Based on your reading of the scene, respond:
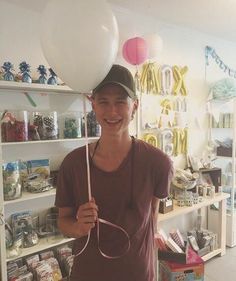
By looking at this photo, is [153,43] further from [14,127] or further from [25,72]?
[14,127]

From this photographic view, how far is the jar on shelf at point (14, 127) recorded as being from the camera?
5.82 ft

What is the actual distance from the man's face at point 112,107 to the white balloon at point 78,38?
101 millimetres

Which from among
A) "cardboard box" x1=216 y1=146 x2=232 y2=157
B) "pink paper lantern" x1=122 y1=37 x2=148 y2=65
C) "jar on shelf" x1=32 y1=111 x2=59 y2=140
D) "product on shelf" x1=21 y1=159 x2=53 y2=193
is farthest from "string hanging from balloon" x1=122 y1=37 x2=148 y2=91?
"cardboard box" x1=216 y1=146 x2=232 y2=157

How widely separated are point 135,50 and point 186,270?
1.76 meters

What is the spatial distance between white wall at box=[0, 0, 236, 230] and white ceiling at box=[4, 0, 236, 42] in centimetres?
8

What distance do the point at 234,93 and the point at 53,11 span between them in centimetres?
253

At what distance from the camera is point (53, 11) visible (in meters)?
0.85

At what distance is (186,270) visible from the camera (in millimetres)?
2035

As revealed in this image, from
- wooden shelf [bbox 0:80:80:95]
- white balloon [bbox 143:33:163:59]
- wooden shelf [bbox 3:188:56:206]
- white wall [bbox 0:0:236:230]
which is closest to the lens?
wooden shelf [bbox 0:80:80:95]

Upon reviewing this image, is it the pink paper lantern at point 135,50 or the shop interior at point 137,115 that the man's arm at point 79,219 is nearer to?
the shop interior at point 137,115

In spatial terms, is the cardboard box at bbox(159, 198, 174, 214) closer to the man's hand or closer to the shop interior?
the shop interior

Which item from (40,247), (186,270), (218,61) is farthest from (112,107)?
(218,61)

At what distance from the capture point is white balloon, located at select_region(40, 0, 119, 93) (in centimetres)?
84

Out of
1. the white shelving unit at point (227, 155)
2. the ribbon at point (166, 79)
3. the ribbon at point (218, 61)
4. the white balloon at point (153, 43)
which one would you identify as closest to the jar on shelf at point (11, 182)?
the white balloon at point (153, 43)
